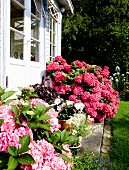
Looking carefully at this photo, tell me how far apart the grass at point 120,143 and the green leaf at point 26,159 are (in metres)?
1.99

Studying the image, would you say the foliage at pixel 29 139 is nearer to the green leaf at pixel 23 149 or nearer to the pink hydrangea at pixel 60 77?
the green leaf at pixel 23 149

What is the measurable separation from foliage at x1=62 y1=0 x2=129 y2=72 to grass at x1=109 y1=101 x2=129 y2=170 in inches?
309

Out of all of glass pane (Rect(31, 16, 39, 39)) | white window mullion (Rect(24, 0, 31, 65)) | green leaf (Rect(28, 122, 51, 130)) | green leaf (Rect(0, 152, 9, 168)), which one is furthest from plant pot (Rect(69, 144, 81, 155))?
glass pane (Rect(31, 16, 39, 39))

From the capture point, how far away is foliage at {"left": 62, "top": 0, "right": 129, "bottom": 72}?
1391 cm

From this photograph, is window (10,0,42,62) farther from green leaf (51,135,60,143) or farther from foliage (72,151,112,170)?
green leaf (51,135,60,143)

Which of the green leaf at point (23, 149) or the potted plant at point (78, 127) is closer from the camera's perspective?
the green leaf at point (23, 149)

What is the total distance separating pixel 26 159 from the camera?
146 cm

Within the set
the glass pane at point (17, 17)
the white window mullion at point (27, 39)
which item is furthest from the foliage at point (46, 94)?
the glass pane at point (17, 17)

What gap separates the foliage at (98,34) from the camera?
1391cm

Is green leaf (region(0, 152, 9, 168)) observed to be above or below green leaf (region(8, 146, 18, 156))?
below

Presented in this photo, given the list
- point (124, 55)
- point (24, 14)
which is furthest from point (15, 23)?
point (124, 55)

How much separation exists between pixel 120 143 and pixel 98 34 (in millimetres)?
11700

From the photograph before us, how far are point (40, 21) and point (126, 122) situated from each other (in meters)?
3.32

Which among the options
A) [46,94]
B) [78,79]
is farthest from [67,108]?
[78,79]
